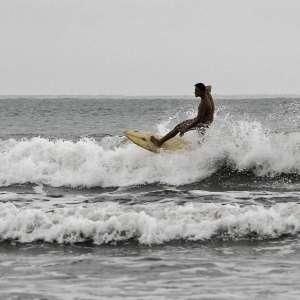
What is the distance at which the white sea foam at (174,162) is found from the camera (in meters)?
14.2

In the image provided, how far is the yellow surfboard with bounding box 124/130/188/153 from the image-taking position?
14.6 m

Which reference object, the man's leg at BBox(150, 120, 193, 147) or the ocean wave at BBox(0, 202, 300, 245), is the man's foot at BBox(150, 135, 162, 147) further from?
the ocean wave at BBox(0, 202, 300, 245)

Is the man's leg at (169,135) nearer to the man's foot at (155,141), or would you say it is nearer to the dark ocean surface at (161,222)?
the man's foot at (155,141)

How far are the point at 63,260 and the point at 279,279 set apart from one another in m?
2.52

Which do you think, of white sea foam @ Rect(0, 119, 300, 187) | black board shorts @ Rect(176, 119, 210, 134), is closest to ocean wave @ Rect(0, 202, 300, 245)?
white sea foam @ Rect(0, 119, 300, 187)

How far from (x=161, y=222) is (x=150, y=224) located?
0.60ft

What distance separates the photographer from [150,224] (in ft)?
29.0

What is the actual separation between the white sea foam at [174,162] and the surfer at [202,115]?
30 cm

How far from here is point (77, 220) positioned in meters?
9.06

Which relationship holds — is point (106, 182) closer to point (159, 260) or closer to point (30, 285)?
point (159, 260)

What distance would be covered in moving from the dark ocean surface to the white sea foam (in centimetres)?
2
